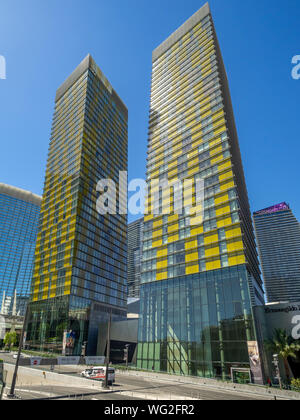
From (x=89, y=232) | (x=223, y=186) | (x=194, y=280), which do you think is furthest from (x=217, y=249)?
(x=89, y=232)

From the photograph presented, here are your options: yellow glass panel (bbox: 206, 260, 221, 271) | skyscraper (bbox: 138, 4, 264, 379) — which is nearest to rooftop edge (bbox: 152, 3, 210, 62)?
skyscraper (bbox: 138, 4, 264, 379)

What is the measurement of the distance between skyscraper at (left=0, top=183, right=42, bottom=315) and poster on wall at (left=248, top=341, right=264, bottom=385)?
15765 centimetres

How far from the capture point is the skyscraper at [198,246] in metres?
42.9

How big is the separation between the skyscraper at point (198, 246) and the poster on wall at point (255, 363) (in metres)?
0.42

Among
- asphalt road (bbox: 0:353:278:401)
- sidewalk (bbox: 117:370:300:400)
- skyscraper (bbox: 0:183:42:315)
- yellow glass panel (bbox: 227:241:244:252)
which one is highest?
skyscraper (bbox: 0:183:42:315)

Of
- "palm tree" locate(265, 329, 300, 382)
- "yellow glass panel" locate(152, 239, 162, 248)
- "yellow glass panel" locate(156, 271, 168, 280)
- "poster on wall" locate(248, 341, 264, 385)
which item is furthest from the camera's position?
"yellow glass panel" locate(152, 239, 162, 248)

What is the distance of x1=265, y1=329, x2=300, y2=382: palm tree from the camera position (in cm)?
3756

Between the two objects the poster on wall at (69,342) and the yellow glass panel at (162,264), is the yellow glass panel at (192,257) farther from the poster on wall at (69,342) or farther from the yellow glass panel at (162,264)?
the poster on wall at (69,342)

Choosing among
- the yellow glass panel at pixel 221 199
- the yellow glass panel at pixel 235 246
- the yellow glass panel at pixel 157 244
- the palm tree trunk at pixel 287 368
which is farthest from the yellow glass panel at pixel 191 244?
the palm tree trunk at pixel 287 368

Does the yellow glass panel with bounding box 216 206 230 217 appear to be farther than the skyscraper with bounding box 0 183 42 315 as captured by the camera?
No

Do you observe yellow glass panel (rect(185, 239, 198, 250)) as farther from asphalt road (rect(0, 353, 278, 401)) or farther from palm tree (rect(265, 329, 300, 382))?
asphalt road (rect(0, 353, 278, 401))

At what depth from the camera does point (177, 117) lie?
71562 millimetres

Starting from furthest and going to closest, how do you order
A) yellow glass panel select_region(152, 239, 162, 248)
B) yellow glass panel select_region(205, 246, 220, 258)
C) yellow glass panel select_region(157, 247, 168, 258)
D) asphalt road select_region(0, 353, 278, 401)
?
yellow glass panel select_region(152, 239, 162, 248)
yellow glass panel select_region(157, 247, 168, 258)
yellow glass panel select_region(205, 246, 220, 258)
asphalt road select_region(0, 353, 278, 401)
